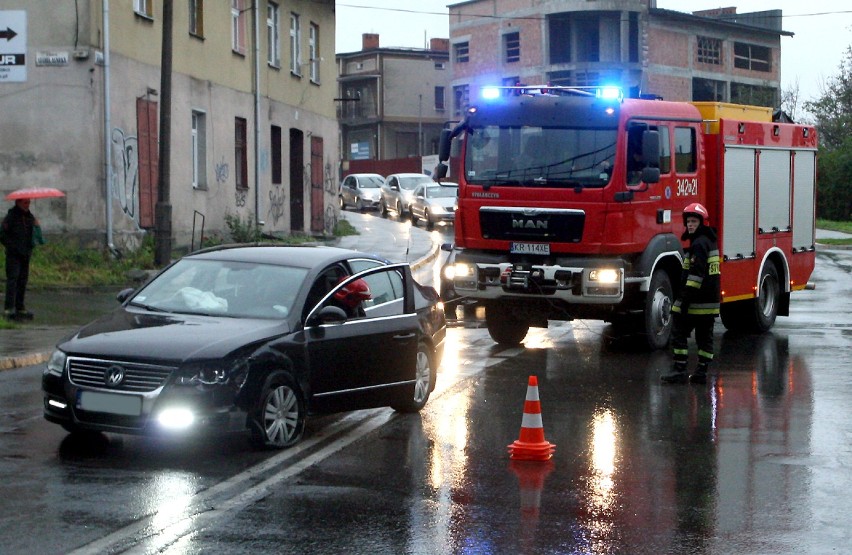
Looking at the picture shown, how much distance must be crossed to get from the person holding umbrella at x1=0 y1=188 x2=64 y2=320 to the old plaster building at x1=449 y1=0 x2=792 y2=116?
55.6 m

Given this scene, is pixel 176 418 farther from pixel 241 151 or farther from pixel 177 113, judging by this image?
pixel 241 151

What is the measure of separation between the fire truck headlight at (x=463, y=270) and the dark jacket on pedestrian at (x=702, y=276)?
325 centimetres

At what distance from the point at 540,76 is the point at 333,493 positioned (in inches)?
2783

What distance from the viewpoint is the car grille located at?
862 centimetres

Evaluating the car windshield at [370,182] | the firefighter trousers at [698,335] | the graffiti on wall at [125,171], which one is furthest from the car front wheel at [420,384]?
the car windshield at [370,182]

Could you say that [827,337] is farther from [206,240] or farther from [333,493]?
[206,240]

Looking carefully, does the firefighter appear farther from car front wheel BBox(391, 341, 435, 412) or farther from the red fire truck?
car front wheel BBox(391, 341, 435, 412)

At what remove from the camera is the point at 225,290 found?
395 inches

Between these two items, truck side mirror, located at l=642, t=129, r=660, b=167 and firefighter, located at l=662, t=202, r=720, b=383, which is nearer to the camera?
firefighter, located at l=662, t=202, r=720, b=383

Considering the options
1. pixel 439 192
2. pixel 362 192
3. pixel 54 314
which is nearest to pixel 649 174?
pixel 54 314

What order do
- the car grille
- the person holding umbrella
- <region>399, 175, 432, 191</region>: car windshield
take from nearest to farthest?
the car grille, the person holding umbrella, <region>399, 175, 432, 191</region>: car windshield

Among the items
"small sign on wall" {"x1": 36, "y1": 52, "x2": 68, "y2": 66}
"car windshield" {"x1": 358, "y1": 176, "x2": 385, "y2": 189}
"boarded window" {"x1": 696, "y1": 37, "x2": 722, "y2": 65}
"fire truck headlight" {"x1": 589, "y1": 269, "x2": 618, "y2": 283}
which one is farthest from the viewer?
"boarded window" {"x1": 696, "y1": 37, "x2": 722, "y2": 65}

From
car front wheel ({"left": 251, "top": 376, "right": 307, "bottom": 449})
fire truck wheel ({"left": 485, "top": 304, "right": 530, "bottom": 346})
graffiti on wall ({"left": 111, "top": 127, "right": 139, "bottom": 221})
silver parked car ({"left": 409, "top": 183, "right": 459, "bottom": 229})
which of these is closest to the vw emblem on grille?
car front wheel ({"left": 251, "top": 376, "right": 307, "bottom": 449})

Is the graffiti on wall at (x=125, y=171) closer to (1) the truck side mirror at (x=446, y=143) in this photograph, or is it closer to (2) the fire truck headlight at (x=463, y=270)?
(1) the truck side mirror at (x=446, y=143)
